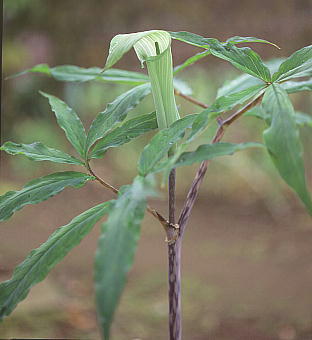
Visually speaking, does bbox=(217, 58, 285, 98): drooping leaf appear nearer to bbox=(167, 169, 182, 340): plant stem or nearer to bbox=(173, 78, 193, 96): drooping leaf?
bbox=(173, 78, 193, 96): drooping leaf

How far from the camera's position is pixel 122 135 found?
1.73ft

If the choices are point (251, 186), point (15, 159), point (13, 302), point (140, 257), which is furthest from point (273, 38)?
point (13, 302)

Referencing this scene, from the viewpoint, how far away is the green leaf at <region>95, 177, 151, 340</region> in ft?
1.09

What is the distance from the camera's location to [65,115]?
0.59m

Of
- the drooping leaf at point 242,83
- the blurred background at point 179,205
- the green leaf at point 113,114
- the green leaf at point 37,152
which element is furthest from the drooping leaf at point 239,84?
the blurred background at point 179,205

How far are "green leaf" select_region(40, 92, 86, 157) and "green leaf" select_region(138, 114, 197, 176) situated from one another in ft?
0.37

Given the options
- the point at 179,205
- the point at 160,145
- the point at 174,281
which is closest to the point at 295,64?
the point at 160,145

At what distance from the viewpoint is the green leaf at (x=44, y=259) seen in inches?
17.6

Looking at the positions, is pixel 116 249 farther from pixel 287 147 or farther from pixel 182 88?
pixel 182 88

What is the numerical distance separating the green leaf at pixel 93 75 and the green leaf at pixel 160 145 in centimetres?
20

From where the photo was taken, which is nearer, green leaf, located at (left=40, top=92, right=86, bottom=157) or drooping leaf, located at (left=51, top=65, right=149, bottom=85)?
green leaf, located at (left=40, top=92, right=86, bottom=157)

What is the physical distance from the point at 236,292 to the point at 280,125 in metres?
1.21

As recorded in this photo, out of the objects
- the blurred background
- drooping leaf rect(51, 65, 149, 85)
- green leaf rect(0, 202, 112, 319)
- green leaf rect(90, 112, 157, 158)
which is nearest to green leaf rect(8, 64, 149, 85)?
drooping leaf rect(51, 65, 149, 85)

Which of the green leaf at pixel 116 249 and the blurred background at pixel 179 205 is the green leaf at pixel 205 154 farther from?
the blurred background at pixel 179 205
